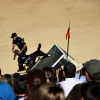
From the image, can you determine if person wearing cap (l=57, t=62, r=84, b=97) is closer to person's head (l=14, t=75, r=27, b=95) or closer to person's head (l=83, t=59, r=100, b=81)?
person's head (l=83, t=59, r=100, b=81)

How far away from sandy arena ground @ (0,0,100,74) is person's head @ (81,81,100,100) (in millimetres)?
4881

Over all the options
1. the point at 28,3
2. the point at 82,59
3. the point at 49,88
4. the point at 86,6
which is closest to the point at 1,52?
the point at 82,59

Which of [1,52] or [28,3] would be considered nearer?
[1,52]

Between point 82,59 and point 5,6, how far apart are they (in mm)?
4085

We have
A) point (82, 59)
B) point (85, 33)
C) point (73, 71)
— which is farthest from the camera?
point (85, 33)

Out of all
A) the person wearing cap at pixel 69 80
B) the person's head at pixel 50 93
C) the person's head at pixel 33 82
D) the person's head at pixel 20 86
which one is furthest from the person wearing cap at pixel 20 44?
the person's head at pixel 50 93

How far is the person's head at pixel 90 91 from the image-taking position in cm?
232

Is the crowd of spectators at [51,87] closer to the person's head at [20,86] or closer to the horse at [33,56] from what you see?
the person's head at [20,86]

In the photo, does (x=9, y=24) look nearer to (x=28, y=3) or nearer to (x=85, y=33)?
(x=28, y=3)

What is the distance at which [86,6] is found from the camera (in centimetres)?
1023

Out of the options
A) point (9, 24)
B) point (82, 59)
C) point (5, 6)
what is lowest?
point (82, 59)

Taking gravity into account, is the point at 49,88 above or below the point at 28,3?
below

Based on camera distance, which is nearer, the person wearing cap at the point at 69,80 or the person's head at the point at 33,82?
the person's head at the point at 33,82

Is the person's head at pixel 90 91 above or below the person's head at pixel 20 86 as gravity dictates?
above
